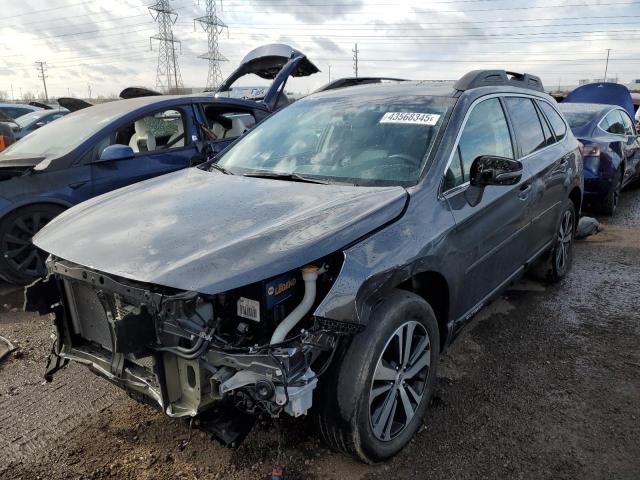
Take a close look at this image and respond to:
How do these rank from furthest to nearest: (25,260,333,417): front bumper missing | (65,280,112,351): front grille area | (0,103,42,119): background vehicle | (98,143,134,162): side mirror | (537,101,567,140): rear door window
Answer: (0,103,42,119): background vehicle → (98,143,134,162): side mirror → (537,101,567,140): rear door window → (65,280,112,351): front grille area → (25,260,333,417): front bumper missing

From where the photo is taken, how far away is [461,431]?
267 centimetres

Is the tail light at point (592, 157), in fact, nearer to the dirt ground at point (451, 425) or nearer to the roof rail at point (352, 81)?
the dirt ground at point (451, 425)

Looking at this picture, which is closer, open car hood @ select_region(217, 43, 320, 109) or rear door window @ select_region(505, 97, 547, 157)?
rear door window @ select_region(505, 97, 547, 157)

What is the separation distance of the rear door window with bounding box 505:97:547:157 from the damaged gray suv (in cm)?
22

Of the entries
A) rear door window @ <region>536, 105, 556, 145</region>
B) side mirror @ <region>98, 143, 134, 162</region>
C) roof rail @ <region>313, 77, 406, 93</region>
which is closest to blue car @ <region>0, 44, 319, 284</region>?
side mirror @ <region>98, 143, 134, 162</region>

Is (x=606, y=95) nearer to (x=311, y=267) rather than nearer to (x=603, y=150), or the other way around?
(x=603, y=150)

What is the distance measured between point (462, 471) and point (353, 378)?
30.6 inches

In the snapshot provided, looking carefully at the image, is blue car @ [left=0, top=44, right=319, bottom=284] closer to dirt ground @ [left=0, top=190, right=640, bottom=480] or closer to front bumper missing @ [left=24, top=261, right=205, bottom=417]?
dirt ground @ [left=0, top=190, right=640, bottom=480]

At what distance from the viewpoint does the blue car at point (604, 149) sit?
7.03 metres

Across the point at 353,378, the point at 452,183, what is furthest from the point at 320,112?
the point at 353,378

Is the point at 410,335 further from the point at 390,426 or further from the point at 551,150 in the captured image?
the point at 551,150

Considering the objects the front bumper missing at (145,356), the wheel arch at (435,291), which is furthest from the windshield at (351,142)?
the front bumper missing at (145,356)

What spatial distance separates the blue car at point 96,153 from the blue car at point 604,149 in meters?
4.69

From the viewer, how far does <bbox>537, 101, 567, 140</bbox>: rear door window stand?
4372mm
